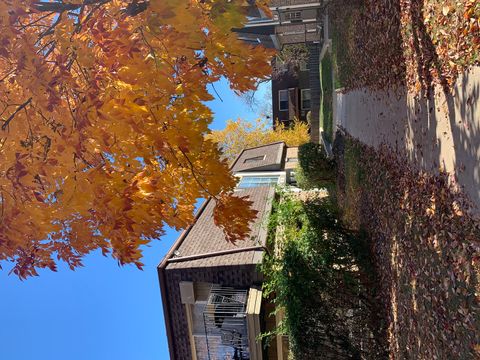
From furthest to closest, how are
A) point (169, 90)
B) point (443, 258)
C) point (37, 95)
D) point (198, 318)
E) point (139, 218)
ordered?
point (198, 318) → point (443, 258) → point (139, 218) → point (169, 90) → point (37, 95)

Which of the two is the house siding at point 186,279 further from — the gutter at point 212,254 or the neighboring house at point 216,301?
the gutter at point 212,254

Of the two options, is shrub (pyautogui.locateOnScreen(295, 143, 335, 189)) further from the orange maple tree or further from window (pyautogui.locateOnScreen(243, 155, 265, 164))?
window (pyautogui.locateOnScreen(243, 155, 265, 164))

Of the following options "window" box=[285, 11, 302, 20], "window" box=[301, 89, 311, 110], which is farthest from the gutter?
"window" box=[301, 89, 311, 110]

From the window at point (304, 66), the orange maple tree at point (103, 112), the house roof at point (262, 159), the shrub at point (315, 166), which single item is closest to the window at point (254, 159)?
the house roof at point (262, 159)

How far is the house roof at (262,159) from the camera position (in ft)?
80.6

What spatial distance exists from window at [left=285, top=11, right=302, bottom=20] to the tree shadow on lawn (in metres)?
9.47

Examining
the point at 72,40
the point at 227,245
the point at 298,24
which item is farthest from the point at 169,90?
the point at 298,24

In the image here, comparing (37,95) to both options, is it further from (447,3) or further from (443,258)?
(443,258)

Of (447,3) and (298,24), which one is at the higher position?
(298,24)

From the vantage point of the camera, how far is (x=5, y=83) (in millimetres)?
3648

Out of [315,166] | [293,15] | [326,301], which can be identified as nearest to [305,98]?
[293,15]

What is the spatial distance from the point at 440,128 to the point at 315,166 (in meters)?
9.79

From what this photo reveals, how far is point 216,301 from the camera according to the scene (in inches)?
500

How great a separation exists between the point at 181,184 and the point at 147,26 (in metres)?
2.15
